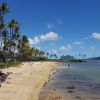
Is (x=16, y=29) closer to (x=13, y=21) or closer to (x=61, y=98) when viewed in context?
(x=13, y=21)

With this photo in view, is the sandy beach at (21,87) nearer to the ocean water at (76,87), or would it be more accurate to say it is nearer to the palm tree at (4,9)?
the ocean water at (76,87)

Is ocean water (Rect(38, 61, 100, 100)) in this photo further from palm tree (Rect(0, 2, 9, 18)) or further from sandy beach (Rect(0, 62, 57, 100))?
palm tree (Rect(0, 2, 9, 18))

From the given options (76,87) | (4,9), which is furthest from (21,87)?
(4,9)

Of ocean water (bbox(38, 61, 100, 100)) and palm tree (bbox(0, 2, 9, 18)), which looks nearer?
ocean water (bbox(38, 61, 100, 100))

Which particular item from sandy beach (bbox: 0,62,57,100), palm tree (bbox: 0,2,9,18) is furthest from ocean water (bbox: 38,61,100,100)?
palm tree (bbox: 0,2,9,18)

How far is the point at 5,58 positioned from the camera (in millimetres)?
106062

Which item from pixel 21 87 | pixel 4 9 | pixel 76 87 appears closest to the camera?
pixel 21 87

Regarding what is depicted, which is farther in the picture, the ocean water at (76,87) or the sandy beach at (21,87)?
the ocean water at (76,87)

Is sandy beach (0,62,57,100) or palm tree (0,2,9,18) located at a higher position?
palm tree (0,2,9,18)

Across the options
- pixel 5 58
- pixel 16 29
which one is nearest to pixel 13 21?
pixel 16 29

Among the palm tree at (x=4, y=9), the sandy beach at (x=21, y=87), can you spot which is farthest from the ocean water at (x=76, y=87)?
the palm tree at (x=4, y=9)

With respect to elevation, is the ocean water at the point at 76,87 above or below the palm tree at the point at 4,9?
below

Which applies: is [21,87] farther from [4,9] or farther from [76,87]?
[4,9]

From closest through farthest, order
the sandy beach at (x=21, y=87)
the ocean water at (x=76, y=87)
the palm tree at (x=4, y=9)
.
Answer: the sandy beach at (x=21, y=87) < the ocean water at (x=76, y=87) < the palm tree at (x=4, y=9)
